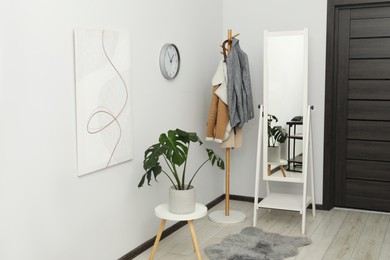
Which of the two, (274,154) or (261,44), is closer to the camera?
(274,154)


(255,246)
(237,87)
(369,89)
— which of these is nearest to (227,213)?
(255,246)

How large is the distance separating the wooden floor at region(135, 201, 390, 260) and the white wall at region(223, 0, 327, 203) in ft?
1.21

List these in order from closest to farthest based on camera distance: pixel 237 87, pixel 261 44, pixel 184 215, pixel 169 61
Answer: pixel 184 215 → pixel 169 61 → pixel 237 87 → pixel 261 44

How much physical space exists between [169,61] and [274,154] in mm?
1221

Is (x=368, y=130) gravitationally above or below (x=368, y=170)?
above

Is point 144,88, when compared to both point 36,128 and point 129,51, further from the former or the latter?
point 36,128

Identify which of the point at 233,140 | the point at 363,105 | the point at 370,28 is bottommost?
the point at 233,140

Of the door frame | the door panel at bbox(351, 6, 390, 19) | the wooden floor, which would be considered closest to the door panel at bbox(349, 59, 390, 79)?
the door frame

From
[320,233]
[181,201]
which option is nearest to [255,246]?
[320,233]

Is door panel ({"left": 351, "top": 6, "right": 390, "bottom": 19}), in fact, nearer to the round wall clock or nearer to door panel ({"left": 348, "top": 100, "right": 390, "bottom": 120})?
door panel ({"left": 348, "top": 100, "right": 390, "bottom": 120})

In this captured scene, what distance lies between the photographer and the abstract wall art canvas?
8.60ft

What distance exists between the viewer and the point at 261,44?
14.4 feet

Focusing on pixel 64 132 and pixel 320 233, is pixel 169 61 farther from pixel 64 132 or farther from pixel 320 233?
pixel 320 233

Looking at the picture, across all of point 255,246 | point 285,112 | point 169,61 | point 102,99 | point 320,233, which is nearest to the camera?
point 102,99
